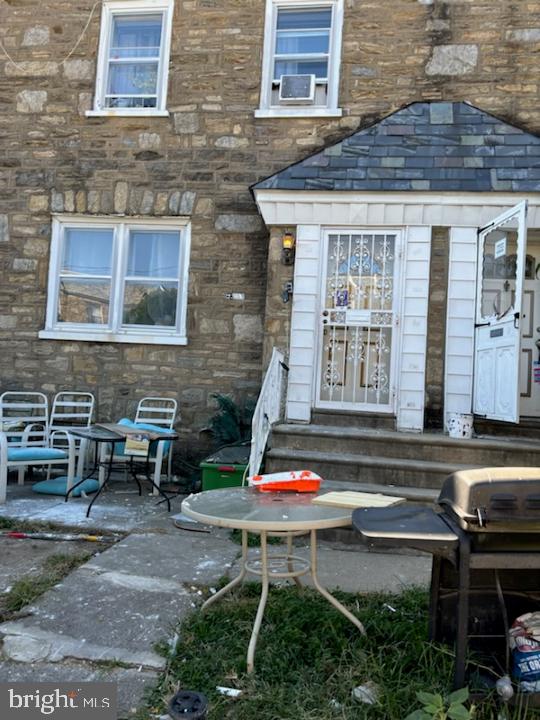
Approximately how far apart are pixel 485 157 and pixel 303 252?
2.18 meters

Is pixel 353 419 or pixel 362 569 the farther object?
pixel 353 419

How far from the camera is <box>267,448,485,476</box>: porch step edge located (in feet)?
16.6

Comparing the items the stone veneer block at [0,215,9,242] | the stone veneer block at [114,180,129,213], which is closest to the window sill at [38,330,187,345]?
the stone veneer block at [0,215,9,242]

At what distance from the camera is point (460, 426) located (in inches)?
219

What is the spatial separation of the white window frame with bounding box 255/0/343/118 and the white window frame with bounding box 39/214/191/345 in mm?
1813

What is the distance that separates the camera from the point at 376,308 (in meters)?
6.35

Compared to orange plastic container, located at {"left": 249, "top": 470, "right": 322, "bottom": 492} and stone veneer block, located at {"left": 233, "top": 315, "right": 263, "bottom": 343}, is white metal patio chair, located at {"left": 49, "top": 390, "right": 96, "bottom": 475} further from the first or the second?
orange plastic container, located at {"left": 249, "top": 470, "right": 322, "bottom": 492}

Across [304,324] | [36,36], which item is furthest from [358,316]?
[36,36]

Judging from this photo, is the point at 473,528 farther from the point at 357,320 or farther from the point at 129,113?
the point at 129,113

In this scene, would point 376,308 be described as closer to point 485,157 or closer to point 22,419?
point 485,157

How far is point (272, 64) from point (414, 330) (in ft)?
13.1

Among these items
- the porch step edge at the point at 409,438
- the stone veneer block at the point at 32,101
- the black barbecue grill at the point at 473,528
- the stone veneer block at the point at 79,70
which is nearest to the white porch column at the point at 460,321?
the porch step edge at the point at 409,438

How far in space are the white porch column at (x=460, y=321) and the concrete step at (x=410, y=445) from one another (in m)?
0.55

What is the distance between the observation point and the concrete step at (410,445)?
520 centimetres
